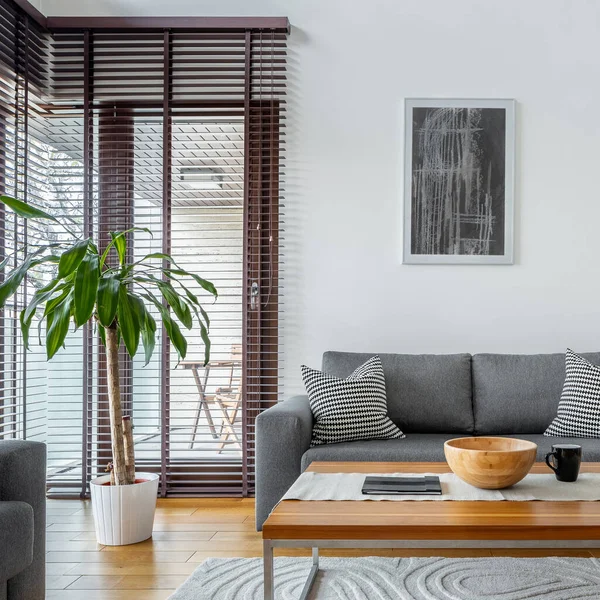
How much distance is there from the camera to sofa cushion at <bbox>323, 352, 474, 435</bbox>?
335 centimetres

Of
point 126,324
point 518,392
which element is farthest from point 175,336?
point 518,392

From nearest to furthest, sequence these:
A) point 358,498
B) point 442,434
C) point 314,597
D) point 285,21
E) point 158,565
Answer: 1. point 358,498
2. point 314,597
3. point 158,565
4. point 442,434
5. point 285,21

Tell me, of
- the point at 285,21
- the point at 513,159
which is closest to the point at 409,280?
the point at 513,159

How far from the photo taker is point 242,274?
3879 millimetres

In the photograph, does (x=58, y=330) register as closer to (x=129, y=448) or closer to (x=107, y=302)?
(x=107, y=302)

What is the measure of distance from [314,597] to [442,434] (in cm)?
127

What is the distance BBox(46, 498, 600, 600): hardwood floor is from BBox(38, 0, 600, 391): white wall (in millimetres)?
948

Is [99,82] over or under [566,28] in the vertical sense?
under

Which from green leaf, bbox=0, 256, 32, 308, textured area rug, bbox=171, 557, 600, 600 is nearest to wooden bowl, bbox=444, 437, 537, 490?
textured area rug, bbox=171, 557, 600, 600

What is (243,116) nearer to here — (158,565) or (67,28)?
(67,28)

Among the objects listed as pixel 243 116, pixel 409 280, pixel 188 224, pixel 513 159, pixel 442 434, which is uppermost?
pixel 243 116

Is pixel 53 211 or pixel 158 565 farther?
pixel 53 211

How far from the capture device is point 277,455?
2918 mm

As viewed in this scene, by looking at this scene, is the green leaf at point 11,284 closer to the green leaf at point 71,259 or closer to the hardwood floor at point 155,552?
the green leaf at point 71,259
